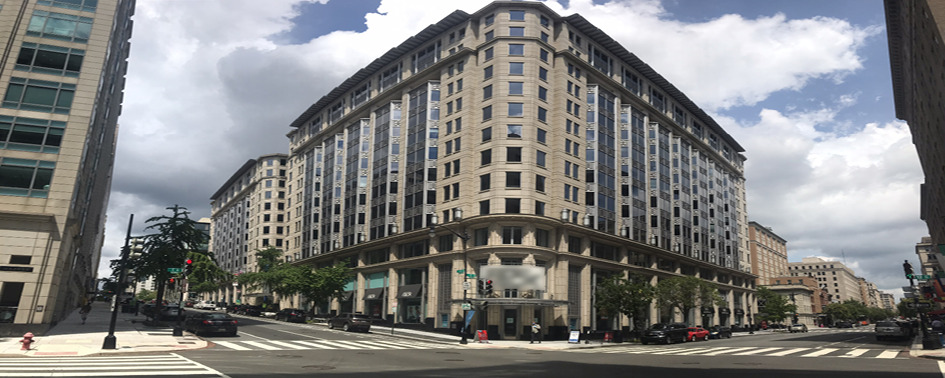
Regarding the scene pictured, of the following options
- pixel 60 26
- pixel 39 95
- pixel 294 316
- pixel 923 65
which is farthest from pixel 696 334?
pixel 60 26

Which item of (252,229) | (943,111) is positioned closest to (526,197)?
(943,111)

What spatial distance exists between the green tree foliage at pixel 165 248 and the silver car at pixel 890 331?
176 ft

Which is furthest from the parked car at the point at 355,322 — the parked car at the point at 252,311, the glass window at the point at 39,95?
the parked car at the point at 252,311

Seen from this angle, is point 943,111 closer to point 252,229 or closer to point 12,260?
point 12,260

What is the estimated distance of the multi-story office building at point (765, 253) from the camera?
14462 centimetres

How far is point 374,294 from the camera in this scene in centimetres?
6438

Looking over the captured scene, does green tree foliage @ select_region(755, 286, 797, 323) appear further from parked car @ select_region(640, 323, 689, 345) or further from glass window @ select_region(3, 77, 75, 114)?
glass window @ select_region(3, 77, 75, 114)

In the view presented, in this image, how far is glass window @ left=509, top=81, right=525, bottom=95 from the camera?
53469mm

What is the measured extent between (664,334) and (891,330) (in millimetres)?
18274

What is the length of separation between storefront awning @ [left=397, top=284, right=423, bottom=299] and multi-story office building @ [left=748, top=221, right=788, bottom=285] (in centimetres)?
10517

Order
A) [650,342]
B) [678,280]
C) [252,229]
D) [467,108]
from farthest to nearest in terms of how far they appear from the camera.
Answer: [252,229], [678,280], [467,108], [650,342]

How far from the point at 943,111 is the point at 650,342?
101 ft

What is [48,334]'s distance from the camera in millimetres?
32188

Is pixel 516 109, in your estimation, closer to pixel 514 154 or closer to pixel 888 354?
pixel 514 154
